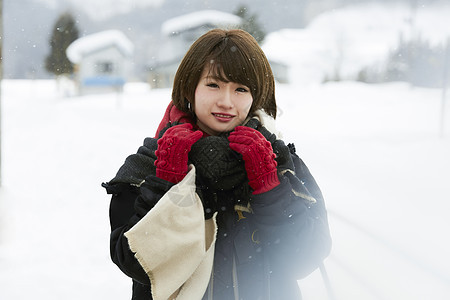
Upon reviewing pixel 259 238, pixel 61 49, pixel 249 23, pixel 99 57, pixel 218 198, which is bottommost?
pixel 259 238

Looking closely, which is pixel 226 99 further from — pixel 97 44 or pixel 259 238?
pixel 97 44

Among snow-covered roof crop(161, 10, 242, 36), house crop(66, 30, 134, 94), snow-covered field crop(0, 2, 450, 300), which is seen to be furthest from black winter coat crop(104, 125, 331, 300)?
house crop(66, 30, 134, 94)

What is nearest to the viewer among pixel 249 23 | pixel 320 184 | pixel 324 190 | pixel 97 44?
pixel 249 23

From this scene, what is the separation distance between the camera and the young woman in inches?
46.1

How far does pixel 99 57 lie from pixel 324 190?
2271 cm

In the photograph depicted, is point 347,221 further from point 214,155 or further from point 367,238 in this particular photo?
point 214,155

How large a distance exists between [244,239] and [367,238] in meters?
3.64

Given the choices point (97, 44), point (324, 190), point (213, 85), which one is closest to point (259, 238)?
point (213, 85)

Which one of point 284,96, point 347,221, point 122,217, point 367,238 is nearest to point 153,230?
point 122,217

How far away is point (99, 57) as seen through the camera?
85.7ft

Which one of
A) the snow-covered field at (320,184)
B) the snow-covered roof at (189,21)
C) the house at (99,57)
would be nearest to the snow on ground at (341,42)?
the snow-covered field at (320,184)

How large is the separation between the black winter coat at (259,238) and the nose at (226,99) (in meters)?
0.20

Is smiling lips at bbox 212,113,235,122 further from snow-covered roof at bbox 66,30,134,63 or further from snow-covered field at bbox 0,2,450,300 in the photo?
snow-covered roof at bbox 66,30,134,63

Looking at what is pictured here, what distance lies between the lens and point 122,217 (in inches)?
49.7
